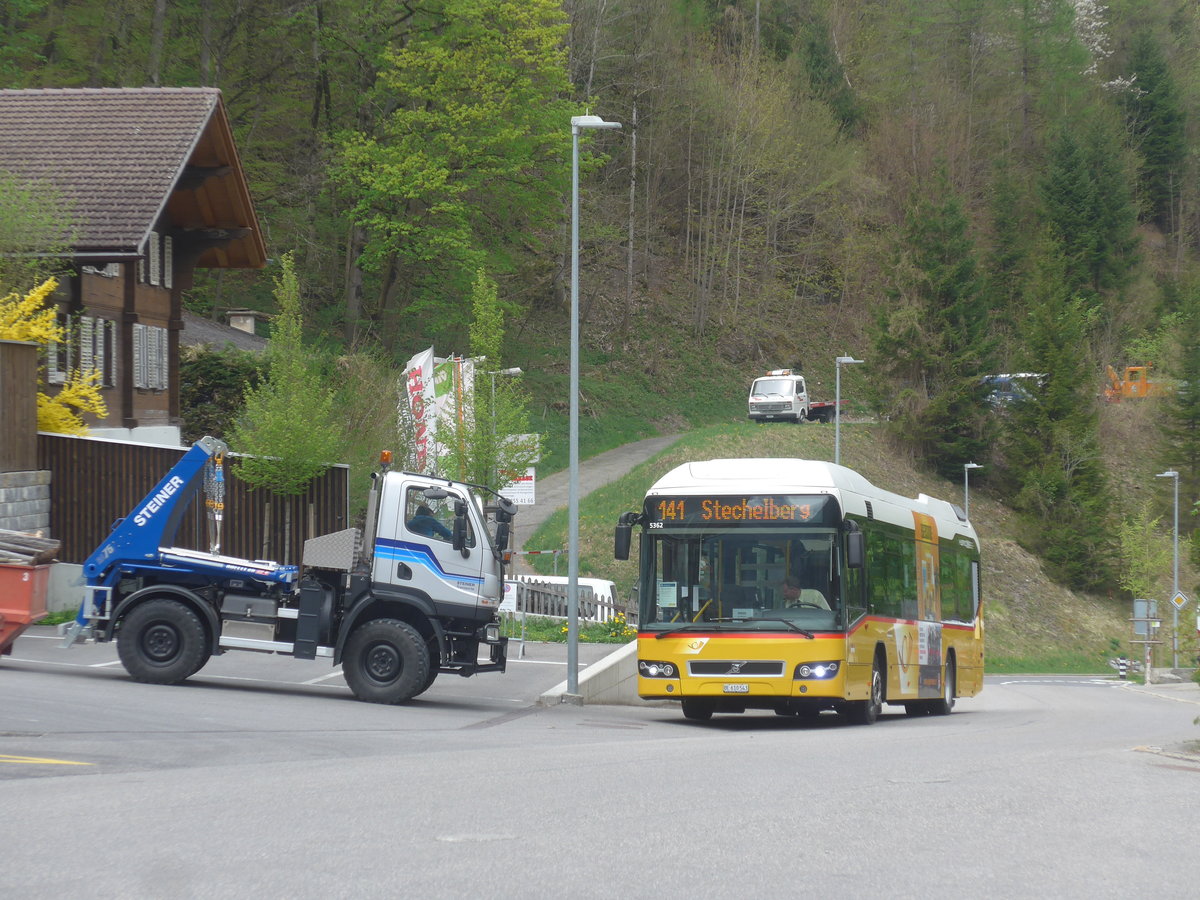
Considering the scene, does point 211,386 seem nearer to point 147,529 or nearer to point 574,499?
point 574,499

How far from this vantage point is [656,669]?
16.1 m

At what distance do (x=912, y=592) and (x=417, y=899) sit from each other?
14.1 meters

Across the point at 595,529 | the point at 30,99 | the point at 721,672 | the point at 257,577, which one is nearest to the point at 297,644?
the point at 257,577

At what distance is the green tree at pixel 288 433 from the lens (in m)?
Answer: 28.1

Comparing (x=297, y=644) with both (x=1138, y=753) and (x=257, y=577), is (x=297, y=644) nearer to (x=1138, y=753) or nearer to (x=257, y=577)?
(x=257, y=577)

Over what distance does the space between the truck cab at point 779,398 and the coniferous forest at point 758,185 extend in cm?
439

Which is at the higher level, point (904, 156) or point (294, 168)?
point (904, 156)

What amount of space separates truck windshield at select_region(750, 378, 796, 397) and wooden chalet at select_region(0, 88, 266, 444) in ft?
101

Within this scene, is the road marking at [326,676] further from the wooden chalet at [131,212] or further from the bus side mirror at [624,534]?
the wooden chalet at [131,212]

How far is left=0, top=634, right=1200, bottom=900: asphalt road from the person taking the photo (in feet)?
21.6

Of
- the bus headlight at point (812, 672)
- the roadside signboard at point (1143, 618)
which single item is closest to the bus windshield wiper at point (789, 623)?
the bus headlight at point (812, 672)

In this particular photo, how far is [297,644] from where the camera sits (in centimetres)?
1688

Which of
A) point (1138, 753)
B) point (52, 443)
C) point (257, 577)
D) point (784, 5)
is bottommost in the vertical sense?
point (1138, 753)

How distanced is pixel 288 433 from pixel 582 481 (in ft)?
80.1
